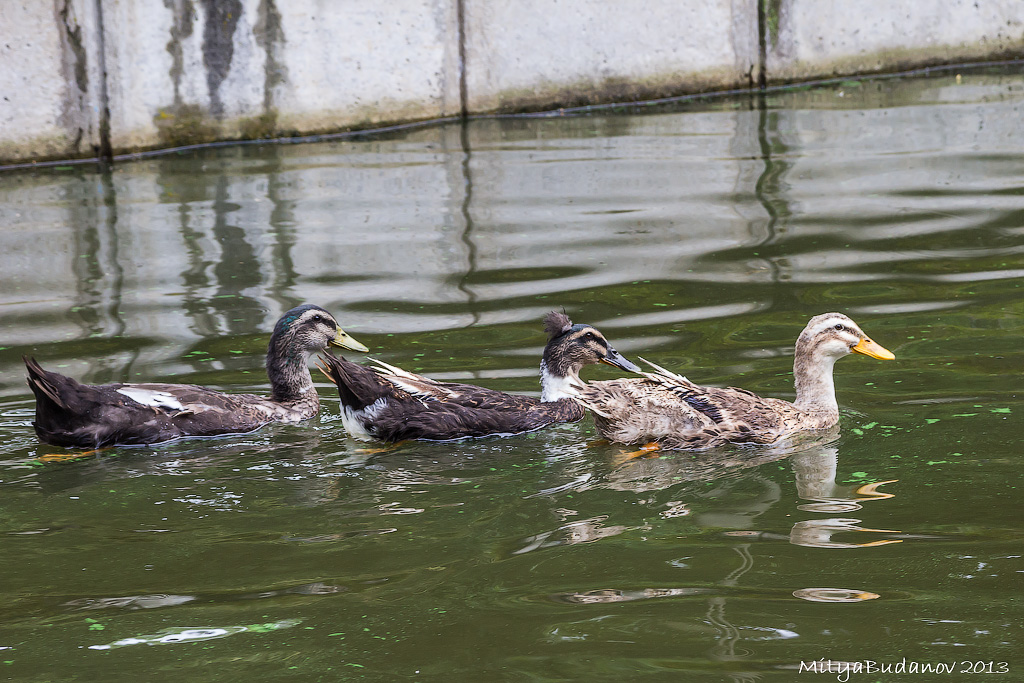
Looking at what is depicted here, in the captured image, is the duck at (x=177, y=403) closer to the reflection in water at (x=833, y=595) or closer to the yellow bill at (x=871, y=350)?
the yellow bill at (x=871, y=350)

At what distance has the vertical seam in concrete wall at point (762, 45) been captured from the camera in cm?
1430

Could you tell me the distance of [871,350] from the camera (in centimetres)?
598

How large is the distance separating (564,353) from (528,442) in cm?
58

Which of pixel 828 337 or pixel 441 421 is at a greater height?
pixel 828 337

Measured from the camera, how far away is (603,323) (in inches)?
284

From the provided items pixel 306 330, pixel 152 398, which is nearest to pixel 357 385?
pixel 306 330

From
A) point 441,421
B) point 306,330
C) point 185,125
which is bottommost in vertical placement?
point 441,421

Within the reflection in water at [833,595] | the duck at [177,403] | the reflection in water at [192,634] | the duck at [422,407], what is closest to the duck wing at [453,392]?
the duck at [422,407]

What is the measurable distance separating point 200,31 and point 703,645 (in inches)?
409

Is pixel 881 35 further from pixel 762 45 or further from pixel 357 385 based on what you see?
pixel 357 385

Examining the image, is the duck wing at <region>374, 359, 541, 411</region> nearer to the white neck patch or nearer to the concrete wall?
the white neck patch

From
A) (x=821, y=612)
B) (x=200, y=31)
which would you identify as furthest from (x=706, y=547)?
(x=200, y=31)

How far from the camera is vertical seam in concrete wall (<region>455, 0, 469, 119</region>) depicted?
527 inches

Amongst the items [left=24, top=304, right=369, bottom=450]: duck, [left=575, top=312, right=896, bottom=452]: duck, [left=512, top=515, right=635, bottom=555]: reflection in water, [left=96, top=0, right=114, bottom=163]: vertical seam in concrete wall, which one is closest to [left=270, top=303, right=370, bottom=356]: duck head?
[left=24, top=304, right=369, bottom=450]: duck
